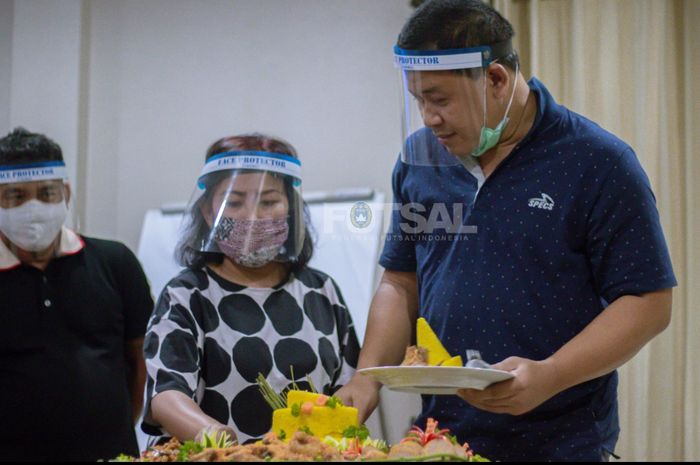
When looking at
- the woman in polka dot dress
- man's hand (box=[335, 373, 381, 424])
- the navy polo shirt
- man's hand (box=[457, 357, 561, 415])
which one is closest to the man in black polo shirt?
the woman in polka dot dress

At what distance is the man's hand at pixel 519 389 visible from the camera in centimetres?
142

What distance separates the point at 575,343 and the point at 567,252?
20cm

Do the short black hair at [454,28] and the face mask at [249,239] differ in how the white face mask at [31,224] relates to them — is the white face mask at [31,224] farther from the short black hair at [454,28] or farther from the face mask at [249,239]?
the short black hair at [454,28]

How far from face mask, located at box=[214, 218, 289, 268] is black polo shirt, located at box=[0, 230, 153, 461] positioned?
0.81 metres

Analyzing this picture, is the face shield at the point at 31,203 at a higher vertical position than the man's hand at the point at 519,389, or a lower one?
higher

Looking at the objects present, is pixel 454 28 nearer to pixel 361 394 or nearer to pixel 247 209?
pixel 247 209

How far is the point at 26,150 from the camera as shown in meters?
2.46

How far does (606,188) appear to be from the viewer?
1.60m

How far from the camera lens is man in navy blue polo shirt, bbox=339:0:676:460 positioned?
1.57 meters

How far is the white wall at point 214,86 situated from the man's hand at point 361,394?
5.91 feet

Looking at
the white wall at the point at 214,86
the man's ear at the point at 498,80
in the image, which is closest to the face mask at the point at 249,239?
the man's ear at the point at 498,80

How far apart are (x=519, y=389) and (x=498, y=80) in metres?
0.64

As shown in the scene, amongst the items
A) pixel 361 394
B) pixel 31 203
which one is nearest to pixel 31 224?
pixel 31 203

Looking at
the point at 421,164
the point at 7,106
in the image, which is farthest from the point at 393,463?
the point at 7,106
